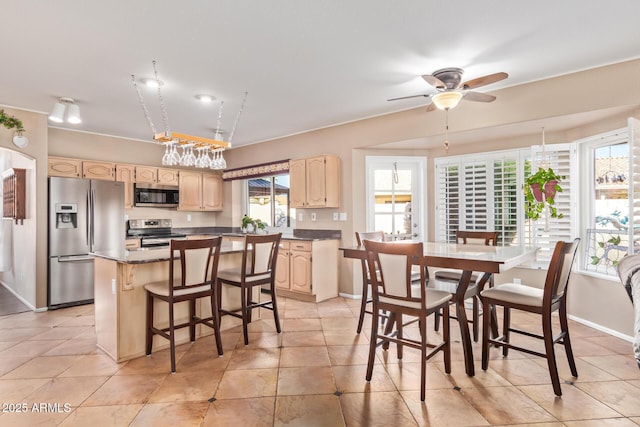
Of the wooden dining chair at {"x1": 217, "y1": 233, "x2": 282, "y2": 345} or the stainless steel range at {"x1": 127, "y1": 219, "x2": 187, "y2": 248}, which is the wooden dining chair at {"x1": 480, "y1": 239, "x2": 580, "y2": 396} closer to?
the wooden dining chair at {"x1": 217, "y1": 233, "x2": 282, "y2": 345}

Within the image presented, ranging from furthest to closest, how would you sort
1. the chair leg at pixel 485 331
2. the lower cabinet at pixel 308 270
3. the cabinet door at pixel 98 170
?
the cabinet door at pixel 98 170, the lower cabinet at pixel 308 270, the chair leg at pixel 485 331

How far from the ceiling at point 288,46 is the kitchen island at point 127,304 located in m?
1.68

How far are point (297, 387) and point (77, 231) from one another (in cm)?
380

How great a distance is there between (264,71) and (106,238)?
3302 mm

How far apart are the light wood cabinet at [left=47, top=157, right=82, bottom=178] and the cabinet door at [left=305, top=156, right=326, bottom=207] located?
3385 mm

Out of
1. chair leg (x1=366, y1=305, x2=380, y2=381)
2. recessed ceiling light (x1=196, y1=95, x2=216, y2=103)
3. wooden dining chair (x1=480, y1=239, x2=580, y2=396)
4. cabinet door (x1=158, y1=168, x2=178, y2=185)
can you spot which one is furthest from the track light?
wooden dining chair (x1=480, y1=239, x2=580, y2=396)

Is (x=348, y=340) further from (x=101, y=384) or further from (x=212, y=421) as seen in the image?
(x=101, y=384)

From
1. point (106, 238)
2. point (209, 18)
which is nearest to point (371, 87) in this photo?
point (209, 18)

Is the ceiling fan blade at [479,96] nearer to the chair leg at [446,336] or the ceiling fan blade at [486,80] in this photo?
the ceiling fan blade at [486,80]

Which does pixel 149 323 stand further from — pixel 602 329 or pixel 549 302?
pixel 602 329

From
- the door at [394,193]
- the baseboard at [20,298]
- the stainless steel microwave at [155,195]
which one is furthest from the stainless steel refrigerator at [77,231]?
the door at [394,193]

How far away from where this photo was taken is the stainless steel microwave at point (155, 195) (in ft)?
Result: 18.6

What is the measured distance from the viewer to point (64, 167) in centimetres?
493

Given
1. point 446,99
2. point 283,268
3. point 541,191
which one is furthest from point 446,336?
point 283,268
